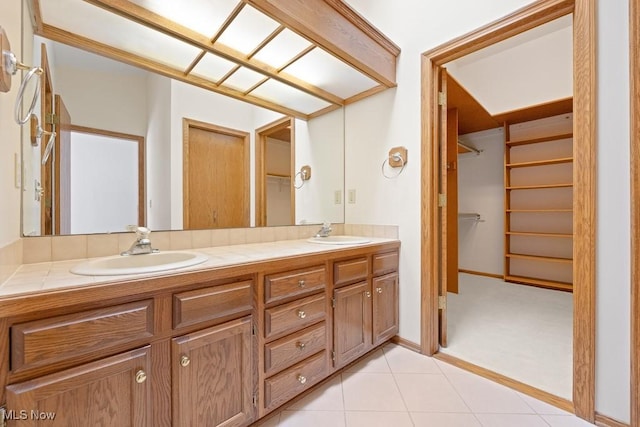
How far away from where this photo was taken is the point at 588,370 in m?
1.30

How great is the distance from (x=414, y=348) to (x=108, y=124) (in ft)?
7.61

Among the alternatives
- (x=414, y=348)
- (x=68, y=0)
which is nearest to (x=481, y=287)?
(x=414, y=348)

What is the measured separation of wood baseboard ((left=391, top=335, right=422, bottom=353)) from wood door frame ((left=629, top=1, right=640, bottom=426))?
102 centimetres

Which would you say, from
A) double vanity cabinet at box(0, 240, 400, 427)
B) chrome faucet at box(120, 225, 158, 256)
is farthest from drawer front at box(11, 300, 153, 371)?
chrome faucet at box(120, 225, 158, 256)

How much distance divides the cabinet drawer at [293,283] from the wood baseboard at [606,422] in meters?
1.42

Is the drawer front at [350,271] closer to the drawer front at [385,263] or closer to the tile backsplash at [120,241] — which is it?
the drawer front at [385,263]

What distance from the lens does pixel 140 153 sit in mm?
1450

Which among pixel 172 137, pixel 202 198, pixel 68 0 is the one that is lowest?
pixel 202 198

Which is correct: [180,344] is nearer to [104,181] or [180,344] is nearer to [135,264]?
[135,264]

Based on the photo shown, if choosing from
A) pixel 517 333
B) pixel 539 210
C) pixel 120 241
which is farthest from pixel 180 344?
pixel 539 210

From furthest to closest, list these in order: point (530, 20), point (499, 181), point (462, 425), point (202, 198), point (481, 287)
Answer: point (499, 181) < point (481, 287) < point (202, 198) < point (530, 20) < point (462, 425)

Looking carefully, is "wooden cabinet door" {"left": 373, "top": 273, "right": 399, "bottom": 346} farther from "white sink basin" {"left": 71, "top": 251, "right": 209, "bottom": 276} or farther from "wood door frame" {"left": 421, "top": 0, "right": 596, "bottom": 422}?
"white sink basin" {"left": 71, "top": 251, "right": 209, "bottom": 276}

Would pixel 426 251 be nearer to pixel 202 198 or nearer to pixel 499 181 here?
pixel 202 198

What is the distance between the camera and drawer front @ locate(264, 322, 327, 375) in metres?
1.26
